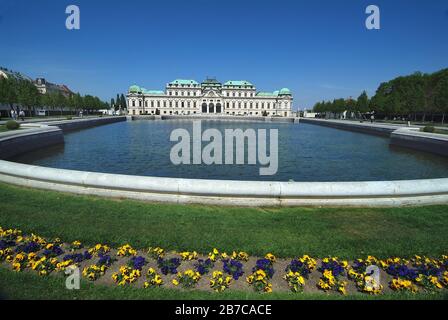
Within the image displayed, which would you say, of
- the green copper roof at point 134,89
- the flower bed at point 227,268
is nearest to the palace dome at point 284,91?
the green copper roof at point 134,89

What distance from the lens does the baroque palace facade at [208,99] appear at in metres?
139

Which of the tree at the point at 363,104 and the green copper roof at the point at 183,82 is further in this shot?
the green copper roof at the point at 183,82

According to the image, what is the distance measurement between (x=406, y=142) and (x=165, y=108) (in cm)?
12601

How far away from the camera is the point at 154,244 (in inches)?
220

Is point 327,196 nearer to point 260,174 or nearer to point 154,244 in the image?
point 154,244

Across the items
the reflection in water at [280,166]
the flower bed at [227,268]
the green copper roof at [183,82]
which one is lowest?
the reflection in water at [280,166]

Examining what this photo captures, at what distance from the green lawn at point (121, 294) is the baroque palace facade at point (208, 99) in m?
136

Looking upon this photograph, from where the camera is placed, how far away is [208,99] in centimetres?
13825

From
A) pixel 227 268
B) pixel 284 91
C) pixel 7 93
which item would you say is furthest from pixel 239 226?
pixel 284 91

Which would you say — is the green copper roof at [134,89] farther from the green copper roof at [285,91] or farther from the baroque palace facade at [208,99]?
the green copper roof at [285,91]

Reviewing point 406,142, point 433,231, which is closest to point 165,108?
point 406,142

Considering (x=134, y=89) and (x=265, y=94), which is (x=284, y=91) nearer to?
(x=265, y=94)

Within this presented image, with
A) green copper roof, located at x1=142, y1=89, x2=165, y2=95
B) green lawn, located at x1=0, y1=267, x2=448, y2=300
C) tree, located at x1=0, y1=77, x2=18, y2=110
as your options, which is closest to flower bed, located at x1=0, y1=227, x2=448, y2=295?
green lawn, located at x1=0, y1=267, x2=448, y2=300
